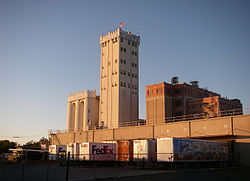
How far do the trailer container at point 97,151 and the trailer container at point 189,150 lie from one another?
9.35 m

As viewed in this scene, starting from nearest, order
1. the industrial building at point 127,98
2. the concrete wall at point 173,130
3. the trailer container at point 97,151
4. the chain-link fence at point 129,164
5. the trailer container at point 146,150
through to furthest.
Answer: the chain-link fence at point 129,164, the trailer container at point 146,150, the trailer container at point 97,151, the concrete wall at point 173,130, the industrial building at point 127,98

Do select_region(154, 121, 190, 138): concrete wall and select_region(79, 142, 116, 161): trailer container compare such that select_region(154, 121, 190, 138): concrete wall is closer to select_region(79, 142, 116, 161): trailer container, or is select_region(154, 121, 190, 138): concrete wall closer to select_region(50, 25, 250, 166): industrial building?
select_region(79, 142, 116, 161): trailer container

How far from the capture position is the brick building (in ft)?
286

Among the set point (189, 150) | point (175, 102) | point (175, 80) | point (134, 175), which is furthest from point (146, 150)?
point (175, 80)

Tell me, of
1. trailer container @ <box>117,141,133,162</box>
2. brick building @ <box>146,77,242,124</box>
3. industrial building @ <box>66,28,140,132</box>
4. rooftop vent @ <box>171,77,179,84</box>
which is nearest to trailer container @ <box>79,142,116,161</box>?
trailer container @ <box>117,141,133,162</box>

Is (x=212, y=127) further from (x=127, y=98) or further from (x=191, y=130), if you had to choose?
(x=127, y=98)

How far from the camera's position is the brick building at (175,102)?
8712cm

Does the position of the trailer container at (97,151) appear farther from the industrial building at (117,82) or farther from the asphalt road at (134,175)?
the industrial building at (117,82)

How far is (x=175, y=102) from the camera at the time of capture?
3588 inches

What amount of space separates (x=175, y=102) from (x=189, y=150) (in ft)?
188

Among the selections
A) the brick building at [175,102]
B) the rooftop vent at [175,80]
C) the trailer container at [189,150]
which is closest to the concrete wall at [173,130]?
the trailer container at [189,150]

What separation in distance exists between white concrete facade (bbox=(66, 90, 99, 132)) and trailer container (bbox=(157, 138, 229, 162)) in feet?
204

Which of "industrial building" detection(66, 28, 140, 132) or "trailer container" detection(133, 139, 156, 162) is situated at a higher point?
"industrial building" detection(66, 28, 140, 132)

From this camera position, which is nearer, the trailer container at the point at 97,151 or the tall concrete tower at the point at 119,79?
the trailer container at the point at 97,151
